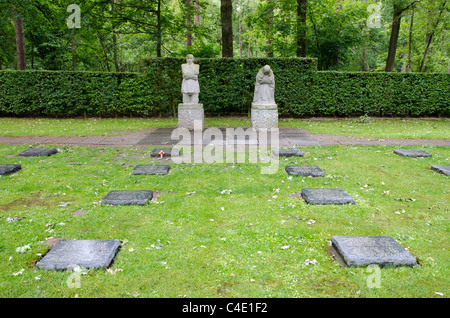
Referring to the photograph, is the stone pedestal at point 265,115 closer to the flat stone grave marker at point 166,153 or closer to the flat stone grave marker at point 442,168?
the flat stone grave marker at point 166,153

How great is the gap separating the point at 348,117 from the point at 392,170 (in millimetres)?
9335

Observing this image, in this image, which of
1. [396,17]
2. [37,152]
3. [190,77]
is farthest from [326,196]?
[396,17]

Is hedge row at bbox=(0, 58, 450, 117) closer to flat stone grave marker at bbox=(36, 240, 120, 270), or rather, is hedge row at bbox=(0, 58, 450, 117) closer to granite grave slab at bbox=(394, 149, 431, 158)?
granite grave slab at bbox=(394, 149, 431, 158)

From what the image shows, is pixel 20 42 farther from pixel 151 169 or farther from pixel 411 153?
pixel 411 153

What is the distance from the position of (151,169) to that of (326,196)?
3.46 meters

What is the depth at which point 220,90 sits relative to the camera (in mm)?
14781

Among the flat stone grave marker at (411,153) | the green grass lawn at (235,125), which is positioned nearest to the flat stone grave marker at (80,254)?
the flat stone grave marker at (411,153)

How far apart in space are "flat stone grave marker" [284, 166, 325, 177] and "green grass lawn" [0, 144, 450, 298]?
0.20 meters

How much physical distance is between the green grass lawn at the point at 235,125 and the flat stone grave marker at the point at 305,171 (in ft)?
17.2

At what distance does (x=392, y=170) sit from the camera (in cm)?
689

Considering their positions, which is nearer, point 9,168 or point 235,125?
point 9,168

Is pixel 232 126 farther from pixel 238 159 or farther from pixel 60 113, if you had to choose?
pixel 60 113

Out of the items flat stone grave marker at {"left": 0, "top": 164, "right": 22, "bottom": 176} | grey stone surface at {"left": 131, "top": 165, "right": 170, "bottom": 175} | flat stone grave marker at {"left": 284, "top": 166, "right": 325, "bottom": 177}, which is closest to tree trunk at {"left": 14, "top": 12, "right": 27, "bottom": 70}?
flat stone grave marker at {"left": 0, "top": 164, "right": 22, "bottom": 176}

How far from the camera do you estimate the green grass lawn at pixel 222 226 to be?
9.82ft
